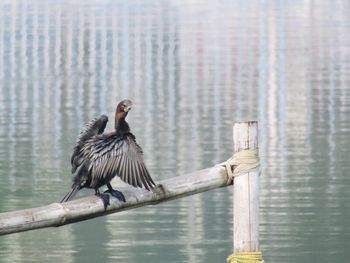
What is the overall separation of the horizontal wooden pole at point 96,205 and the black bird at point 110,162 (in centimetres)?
6

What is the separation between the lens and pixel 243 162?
669 cm

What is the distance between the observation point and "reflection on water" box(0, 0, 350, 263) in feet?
37.9

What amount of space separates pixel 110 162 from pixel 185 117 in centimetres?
1211

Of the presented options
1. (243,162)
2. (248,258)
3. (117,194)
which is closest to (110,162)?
(117,194)

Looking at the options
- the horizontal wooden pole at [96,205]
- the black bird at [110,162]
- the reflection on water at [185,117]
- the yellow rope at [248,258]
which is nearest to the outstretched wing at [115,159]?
the black bird at [110,162]

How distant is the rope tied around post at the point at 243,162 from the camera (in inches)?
263

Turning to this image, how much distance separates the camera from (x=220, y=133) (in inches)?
676

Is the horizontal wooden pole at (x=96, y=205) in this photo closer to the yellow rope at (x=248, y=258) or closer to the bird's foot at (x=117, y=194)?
the bird's foot at (x=117, y=194)

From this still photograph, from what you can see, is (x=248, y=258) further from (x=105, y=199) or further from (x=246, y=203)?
(x=105, y=199)

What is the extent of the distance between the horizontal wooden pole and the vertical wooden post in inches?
4.2

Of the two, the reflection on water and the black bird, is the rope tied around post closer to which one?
the black bird

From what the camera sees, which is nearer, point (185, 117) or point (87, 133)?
point (87, 133)

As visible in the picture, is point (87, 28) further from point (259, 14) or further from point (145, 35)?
point (259, 14)

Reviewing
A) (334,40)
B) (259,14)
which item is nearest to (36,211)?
(334,40)
